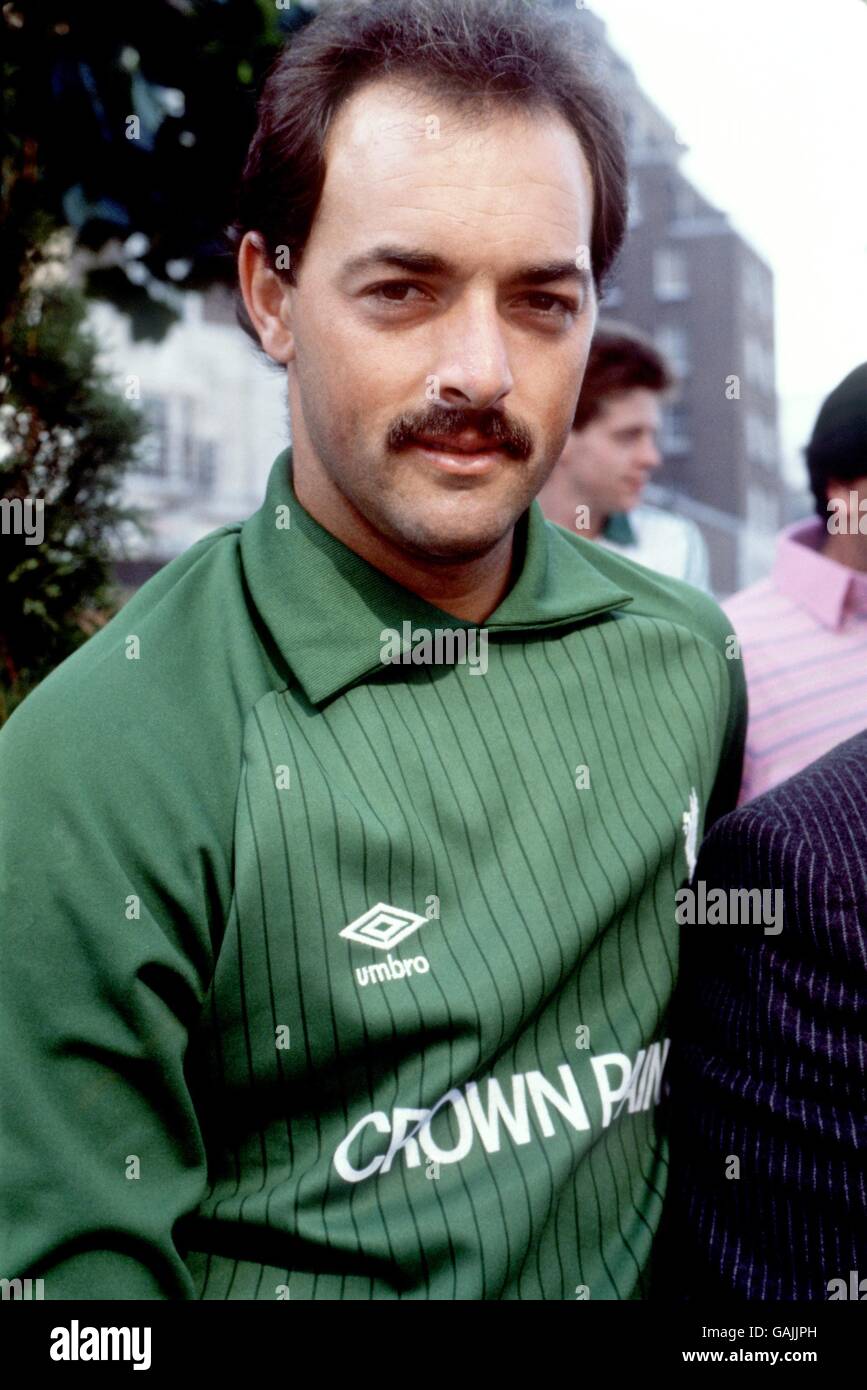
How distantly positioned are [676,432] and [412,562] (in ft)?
118

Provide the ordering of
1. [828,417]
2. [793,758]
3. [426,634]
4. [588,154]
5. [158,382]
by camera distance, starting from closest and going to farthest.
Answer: [426,634] < [588,154] < [793,758] < [828,417] < [158,382]

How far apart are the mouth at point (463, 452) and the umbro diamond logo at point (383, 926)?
0.54 meters

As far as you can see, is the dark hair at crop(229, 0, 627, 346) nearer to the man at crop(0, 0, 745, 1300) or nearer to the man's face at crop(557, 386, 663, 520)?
the man at crop(0, 0, 745, 1300)

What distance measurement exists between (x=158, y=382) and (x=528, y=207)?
20.6 metres

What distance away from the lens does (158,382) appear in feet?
70.9

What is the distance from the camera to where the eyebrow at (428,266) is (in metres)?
1.76

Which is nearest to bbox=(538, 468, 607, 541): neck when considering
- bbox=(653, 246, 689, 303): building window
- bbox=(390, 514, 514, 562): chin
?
bbox=(390, 514, 514, 562): chin

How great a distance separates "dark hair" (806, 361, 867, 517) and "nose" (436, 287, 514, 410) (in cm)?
155

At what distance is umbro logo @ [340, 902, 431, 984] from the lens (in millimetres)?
1675

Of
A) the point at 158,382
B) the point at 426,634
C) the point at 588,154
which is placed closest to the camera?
the point at 426,634

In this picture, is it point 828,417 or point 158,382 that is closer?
point 828,417

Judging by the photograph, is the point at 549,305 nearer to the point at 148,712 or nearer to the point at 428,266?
the point at 428,266
